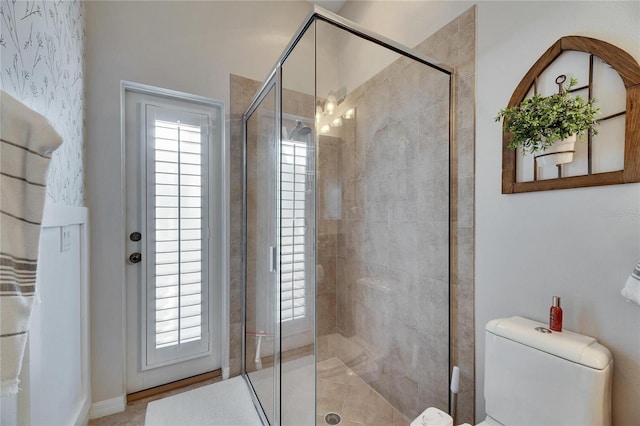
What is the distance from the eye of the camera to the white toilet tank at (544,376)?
31.6 inches

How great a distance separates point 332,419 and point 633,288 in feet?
4.36

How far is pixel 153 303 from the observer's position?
1.85 meters

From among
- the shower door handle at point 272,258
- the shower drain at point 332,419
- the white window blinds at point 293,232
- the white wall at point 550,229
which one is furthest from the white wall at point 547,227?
the shower door handle at point 272,258

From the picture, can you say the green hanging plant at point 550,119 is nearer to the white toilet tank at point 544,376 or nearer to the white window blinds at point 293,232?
the white toilet tank at point 544,376

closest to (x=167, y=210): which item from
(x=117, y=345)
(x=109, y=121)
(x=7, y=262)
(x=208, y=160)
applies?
(x=208, y=160)

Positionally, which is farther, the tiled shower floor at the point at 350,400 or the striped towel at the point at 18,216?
the tiled shower floor at the point at 350,400

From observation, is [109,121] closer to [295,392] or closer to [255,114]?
[255,114]

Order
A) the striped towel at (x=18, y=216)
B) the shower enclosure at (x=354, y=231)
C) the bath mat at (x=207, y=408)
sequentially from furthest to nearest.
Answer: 1. the bath mat at (x=207, y=408)
2. the shower enclosure at (x=354, y=231)
3. the striped towel at (x=18, y=216)

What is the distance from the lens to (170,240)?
1.89 meters

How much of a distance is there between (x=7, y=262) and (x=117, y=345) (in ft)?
5.16

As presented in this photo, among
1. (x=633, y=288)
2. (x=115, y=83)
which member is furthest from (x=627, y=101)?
(x=115, y=83)

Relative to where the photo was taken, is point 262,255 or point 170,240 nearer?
point 262,255

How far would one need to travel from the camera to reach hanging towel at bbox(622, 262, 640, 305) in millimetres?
774

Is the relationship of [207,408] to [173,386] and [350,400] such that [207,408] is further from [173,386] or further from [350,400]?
[350,400]
